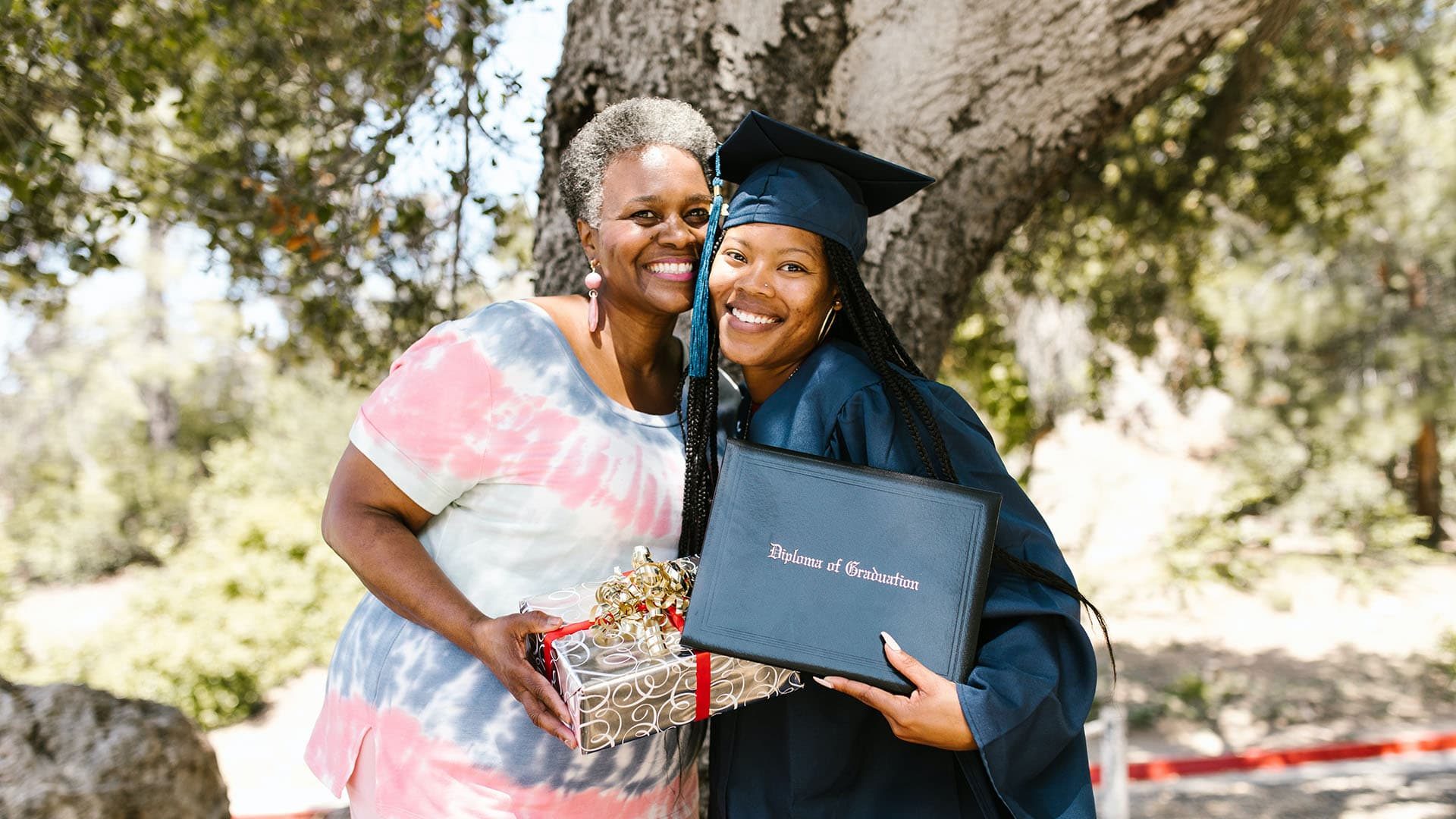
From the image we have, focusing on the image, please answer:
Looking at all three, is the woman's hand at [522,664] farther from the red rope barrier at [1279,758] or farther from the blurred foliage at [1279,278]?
the red rope barrier at [1279,758]

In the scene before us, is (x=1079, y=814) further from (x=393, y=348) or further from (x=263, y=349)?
(x=263, y=349)

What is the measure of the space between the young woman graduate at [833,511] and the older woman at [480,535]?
0.54 feet

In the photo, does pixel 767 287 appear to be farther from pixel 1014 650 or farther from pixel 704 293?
pixel 1014 650

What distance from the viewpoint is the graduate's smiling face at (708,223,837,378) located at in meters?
1.90

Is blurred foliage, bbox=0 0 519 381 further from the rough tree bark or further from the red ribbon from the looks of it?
the red ribbon

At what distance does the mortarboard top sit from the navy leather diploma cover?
52 cm

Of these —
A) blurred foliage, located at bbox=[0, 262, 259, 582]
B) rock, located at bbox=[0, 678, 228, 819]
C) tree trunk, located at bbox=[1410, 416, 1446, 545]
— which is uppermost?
rock, located at bbox=[0, 678, 228, 819]

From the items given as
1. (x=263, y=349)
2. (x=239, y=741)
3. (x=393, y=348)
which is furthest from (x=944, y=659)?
(x=239, y=741)

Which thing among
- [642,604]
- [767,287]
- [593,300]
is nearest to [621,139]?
[593,300]

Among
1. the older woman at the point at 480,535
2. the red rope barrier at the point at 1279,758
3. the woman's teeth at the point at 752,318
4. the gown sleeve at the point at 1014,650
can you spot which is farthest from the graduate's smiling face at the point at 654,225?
the red rope barrier at the point at 1279,758

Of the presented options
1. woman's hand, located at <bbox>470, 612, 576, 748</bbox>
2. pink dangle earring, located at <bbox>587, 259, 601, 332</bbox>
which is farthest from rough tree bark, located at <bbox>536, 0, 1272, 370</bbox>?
woman's hand, located at <bbox>470, 612, 576, 748</bbox>

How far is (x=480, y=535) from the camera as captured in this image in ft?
6.36

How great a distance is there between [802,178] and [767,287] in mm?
222

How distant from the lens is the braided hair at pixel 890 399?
173cm
